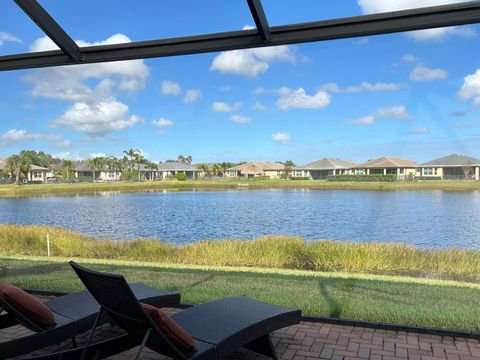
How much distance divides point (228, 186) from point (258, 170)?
6.06ft

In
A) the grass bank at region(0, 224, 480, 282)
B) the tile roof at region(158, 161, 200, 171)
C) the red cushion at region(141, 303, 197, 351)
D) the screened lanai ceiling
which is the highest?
the screened lanai ceiling

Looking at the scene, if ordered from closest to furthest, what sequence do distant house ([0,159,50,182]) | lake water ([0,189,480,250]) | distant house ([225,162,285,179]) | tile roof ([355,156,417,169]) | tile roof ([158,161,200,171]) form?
tile roof ([355,156,417,169]), distant house ([0,159,50,182]), distant house ([225,162,285,179]), lake water ([0,189,480,250]), tile roof ([158,161,200,171])

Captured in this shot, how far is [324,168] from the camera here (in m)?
7.30

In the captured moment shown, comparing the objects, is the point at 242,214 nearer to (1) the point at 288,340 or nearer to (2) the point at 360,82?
(2) the point at 360,82

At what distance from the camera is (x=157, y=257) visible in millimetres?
8344

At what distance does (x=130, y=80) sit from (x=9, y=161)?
2.69 meters

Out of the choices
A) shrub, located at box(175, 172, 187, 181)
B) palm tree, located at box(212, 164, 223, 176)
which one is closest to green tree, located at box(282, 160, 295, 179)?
palm tree, located at box(212, 164, 223, 176)

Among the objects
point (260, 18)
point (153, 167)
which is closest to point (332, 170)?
point (153, 167)

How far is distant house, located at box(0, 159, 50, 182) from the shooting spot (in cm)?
709

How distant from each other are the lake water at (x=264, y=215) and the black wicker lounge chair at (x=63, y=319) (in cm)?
440

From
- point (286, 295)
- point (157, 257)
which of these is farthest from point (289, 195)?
point (286, 295)

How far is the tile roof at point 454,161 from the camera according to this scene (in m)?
4.76

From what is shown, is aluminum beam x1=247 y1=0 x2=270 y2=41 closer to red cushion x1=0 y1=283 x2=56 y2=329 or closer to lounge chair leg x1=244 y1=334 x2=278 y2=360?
lounge chair leg x1=244 y1=334 x2=278 y2=360

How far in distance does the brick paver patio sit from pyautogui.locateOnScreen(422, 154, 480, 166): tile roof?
80.1 inches
